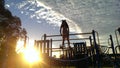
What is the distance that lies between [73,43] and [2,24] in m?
20.6

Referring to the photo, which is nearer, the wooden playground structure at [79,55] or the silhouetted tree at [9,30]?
the wooden playground structure at [79,55]

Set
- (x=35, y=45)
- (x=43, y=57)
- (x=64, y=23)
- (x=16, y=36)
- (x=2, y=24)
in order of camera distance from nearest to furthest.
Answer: (x=43, y=57) → (x=35, y=45) → (x=64, y=23) → (x=2, y=24) → (x=16, y=36)

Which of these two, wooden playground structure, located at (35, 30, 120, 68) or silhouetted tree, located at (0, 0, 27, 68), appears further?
silhouetted tree, located at (0, 0, 27, 68)

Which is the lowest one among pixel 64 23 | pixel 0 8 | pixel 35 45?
pixel 35 45

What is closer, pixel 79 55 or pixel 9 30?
pixel 79 55

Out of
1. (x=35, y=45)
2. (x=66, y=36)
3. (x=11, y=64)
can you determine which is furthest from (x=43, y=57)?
(x=11, y=64)

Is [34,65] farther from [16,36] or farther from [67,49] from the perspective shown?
[16,36]

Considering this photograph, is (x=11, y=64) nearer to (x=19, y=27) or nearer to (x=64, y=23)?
(x=19, y=27)

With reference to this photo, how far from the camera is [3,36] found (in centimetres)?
3112

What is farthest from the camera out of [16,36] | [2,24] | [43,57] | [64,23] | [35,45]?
[16,36]

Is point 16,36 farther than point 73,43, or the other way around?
point 16,36

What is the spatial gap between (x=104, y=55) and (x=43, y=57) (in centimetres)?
385

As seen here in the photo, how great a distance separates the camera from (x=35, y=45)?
39.3ft

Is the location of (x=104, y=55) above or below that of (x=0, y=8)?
below
